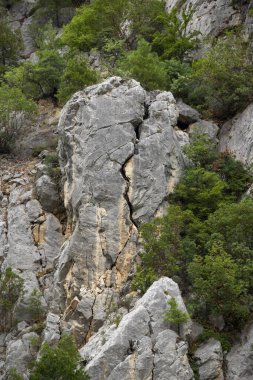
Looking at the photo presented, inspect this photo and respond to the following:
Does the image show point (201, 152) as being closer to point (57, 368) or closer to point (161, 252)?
point (161, 252)

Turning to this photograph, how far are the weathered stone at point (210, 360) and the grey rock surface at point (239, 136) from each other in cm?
999

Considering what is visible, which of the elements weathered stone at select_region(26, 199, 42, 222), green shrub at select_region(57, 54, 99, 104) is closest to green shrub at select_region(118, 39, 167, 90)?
green shrub at select_region(57, 54, 99, 104)

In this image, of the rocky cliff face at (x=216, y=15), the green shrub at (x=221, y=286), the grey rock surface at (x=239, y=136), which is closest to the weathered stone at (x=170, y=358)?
the green shrub at (x=221, y=286)

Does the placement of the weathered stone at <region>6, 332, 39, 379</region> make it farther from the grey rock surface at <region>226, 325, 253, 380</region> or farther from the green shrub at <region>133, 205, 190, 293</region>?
the grey rock surface at <region>226, 325, 253, 380</region>

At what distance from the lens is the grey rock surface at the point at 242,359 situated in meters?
18.3

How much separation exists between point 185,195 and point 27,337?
8.34 m

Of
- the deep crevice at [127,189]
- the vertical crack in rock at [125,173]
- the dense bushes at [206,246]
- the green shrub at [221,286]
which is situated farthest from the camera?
the vertical crack in rock at [125,173]

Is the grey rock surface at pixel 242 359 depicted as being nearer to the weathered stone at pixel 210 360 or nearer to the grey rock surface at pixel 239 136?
the weathered stone at pixel 210 360

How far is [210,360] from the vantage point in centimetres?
1839

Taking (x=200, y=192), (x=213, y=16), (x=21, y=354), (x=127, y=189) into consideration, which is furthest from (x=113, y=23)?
(x=21, y=354)

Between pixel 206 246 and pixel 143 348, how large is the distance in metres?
4.77

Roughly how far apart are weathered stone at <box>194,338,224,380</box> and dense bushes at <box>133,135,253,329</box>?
4.34 feet

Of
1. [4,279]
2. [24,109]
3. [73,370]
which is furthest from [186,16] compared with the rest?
[73,370]

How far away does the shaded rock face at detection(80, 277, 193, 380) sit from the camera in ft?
57.9
